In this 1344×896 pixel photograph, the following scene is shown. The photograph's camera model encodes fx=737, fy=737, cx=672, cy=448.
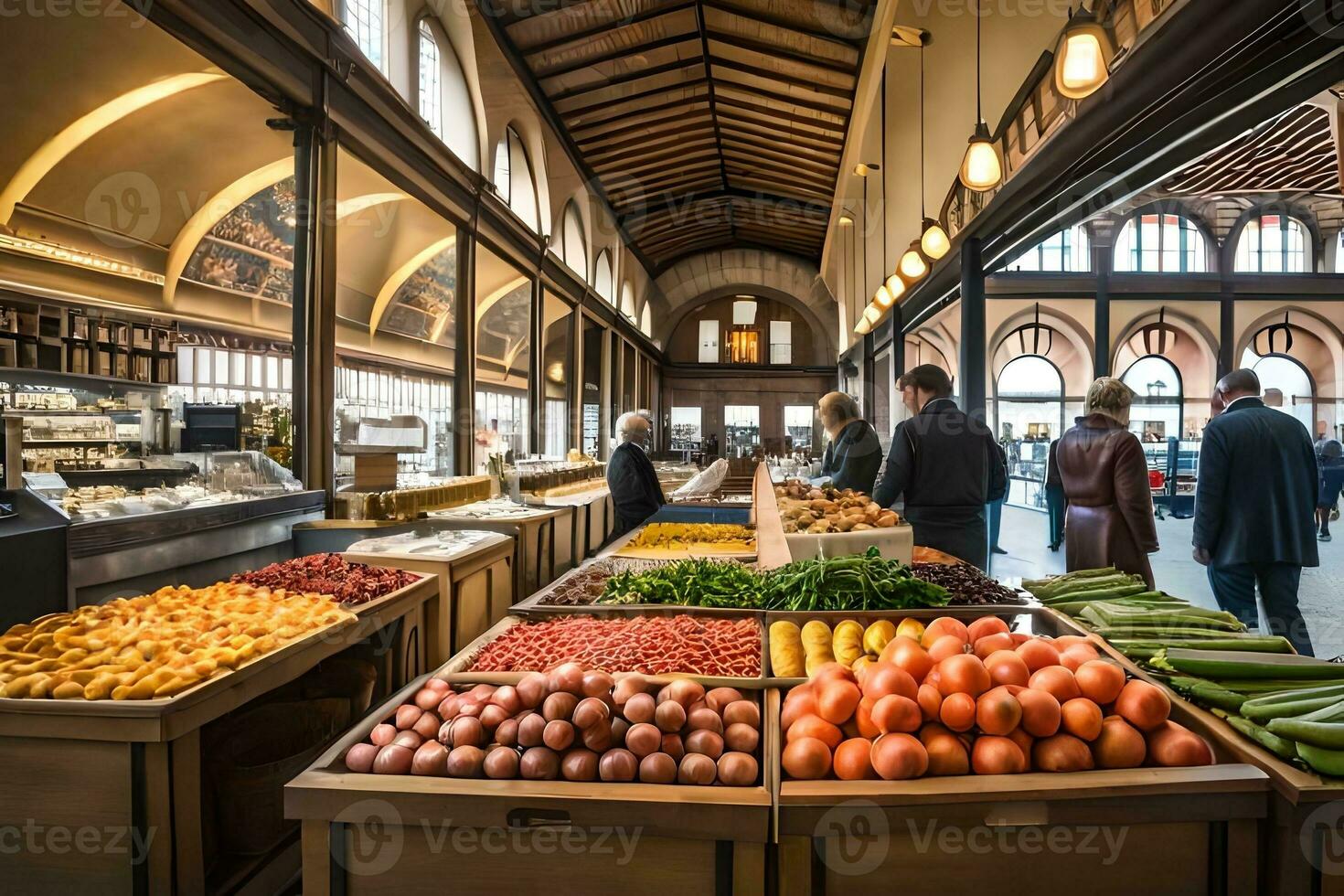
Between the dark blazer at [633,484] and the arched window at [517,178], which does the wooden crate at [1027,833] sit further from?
the arched window at [517,178]

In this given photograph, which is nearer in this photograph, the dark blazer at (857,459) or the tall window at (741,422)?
the dark blazer at (857,459)

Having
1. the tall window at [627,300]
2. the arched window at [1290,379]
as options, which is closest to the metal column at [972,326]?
the tall window at [627,300]

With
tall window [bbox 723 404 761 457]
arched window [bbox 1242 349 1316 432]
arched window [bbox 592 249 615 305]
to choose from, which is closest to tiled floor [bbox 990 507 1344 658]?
arched window [bbox 592 249 615 305]

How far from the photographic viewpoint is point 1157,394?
734 inches

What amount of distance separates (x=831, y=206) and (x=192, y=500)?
1284cm

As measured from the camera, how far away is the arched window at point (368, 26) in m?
4.51

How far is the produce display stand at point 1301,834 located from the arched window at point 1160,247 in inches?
764

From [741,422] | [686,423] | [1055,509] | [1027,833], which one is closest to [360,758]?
[1027,833]

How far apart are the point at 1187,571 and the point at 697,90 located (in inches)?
322

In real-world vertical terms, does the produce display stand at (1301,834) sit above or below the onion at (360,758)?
below

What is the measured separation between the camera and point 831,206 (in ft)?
45.9

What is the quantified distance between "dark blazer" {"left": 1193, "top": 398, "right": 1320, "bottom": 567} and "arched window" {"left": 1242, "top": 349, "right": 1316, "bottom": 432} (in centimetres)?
1845

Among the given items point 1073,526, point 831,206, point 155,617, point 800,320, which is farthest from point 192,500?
point 800,320

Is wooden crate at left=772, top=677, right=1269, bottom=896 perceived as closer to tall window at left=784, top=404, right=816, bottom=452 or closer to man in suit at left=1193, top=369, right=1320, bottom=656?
man in suit at left=1193, top=369, right=1320, bottom=656
